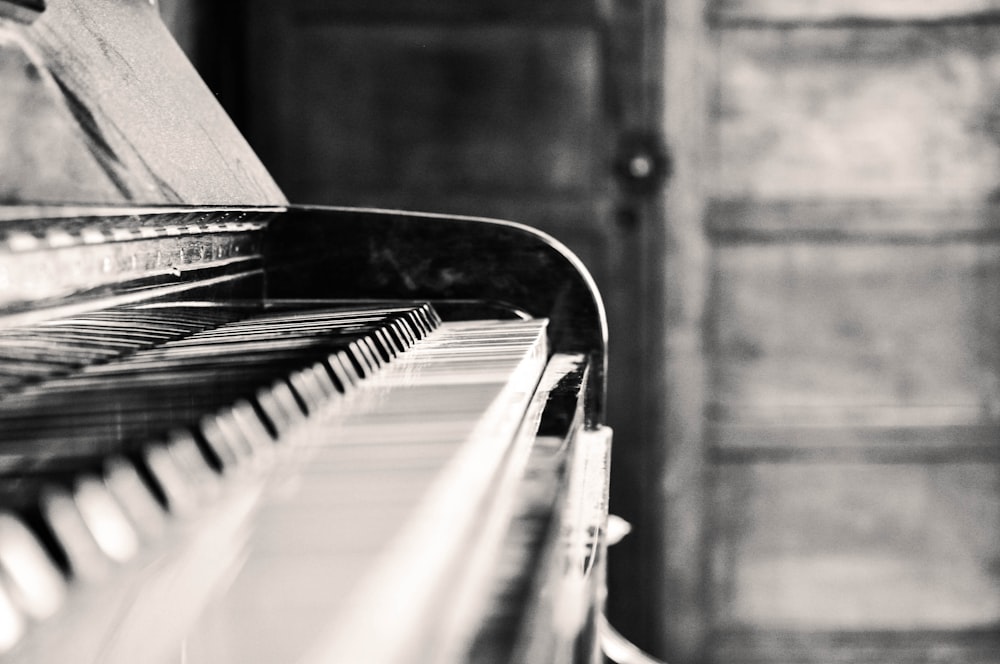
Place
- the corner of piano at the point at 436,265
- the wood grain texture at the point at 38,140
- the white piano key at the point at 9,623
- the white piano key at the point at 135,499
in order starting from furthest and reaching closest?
1. the corner of piano at the point at 436,265
2. the wood grain texture at the point at 38,140
3. the white piano key at the point at 135,499
4. the white piano key at the point at 9,623

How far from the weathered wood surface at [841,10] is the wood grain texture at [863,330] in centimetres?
53

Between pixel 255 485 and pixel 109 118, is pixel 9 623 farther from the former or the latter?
pixel 109 118

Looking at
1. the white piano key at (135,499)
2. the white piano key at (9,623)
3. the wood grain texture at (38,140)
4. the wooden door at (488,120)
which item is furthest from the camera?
the wooden door at (488,120)

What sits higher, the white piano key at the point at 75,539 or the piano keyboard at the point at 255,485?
the white piano key at the point at 75,539

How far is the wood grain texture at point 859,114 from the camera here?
2500mm

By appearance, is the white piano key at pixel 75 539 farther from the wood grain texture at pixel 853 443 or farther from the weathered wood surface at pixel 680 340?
the wood grain texture at pixel 853 443

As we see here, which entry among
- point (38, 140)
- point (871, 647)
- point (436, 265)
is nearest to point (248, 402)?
point (38, 140)

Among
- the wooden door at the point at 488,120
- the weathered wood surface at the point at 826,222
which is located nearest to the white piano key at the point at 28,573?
the wooden door at the point at 488,120

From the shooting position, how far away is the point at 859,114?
8.25ft

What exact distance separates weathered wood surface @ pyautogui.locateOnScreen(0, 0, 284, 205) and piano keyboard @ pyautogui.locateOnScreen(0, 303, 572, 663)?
12 centimetres

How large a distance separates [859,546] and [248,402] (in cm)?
222

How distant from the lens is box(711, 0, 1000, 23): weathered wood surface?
2.49 m

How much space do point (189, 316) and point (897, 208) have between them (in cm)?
197

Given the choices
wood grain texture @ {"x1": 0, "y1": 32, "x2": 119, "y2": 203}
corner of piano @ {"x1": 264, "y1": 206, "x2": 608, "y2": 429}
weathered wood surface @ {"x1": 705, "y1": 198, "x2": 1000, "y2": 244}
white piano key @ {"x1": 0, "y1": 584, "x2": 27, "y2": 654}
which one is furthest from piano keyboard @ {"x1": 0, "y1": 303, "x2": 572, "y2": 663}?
weathered wood surface @ {"x1": 705, "y1": 198, "x2": 1000, "y2": 244}
